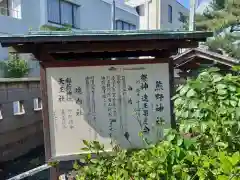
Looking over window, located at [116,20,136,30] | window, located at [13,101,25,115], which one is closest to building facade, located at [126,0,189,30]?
window, located at [116,20,136,30]

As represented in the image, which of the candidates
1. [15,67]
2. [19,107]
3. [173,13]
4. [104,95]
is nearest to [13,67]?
[15,67]

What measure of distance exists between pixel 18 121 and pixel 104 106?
14.0 feet

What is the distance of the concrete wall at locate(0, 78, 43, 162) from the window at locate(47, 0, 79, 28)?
32.7 feet

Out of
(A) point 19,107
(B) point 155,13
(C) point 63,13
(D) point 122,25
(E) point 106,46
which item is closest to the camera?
(E) point 106,46

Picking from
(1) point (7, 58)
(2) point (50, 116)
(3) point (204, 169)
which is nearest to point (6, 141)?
(2) point (50, 116)

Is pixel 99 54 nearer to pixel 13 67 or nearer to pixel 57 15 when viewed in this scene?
pixel 13 67

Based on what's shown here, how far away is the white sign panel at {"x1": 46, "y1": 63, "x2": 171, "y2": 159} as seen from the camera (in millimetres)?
3701

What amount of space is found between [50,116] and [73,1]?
54.4ft

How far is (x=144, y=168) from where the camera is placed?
109 inches

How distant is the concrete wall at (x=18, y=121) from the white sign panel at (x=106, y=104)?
3.33 metres

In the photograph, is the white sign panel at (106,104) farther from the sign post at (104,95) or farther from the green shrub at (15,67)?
the green shrub at (15,67)

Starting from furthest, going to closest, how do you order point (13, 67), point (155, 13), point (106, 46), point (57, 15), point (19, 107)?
point (155, 13)
point (57, 15)
point (13, 67)
point (19, 107)
point (106, 46)

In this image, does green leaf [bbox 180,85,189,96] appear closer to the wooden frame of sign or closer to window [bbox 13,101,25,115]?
the wooden frame of sign

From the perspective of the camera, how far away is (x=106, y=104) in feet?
12.4
